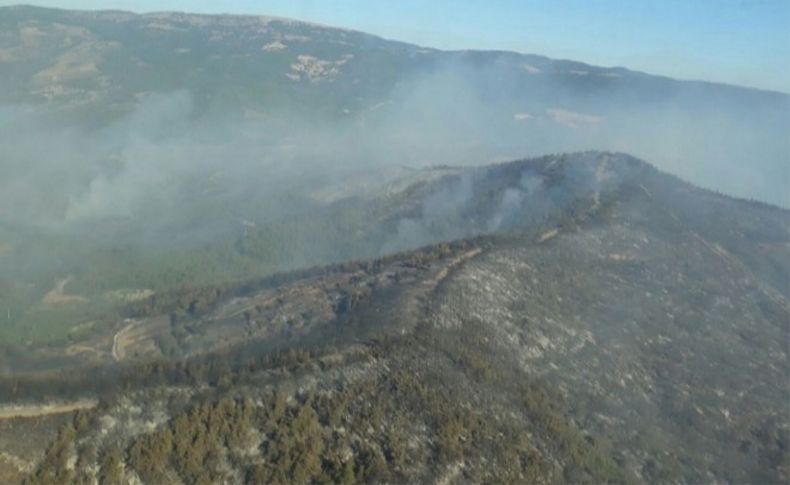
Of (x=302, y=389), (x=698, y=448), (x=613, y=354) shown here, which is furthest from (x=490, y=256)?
(x=302, y=389)

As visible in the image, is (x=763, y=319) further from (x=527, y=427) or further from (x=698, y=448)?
(x=527, y=427)

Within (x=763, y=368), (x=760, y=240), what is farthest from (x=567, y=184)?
(x=763, y=368)

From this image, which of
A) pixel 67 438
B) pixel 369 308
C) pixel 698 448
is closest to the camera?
pixel 67 438

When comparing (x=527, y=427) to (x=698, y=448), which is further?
(x=698, y=448)

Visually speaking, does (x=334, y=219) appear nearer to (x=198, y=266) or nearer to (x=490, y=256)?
(x=198, y=266)

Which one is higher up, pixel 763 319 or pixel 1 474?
pixel 1 474

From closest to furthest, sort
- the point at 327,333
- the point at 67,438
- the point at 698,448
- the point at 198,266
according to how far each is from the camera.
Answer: the point at 67,438 → the point at 698,448 → the point at 327,333 → the point at 198,266
